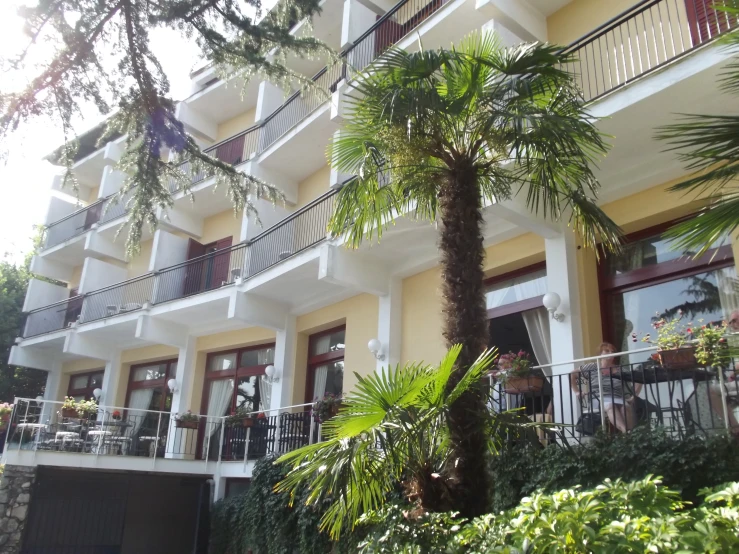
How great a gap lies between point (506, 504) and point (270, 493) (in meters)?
4.42

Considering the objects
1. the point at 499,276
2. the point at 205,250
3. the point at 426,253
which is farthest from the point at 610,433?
the point at 205,250

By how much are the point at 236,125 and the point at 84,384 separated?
9371 mm

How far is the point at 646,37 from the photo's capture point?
7.71 metres

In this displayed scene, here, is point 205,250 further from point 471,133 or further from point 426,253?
point 471,133

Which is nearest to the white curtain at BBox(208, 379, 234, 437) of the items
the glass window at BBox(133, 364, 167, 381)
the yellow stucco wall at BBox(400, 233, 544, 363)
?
the glass window at BBox(133, 364, 167, 381)

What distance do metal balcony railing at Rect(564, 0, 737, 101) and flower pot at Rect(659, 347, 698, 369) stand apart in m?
3.21

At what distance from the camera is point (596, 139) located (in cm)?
536

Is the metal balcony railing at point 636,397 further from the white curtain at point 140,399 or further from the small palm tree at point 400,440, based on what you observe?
the white curtain at point 140,399

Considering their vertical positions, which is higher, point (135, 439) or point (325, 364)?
point (325, 364)

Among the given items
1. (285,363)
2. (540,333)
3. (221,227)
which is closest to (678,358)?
(540,333)

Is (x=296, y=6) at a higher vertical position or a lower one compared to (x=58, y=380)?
higher

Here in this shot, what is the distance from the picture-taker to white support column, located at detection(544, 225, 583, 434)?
816 centimetres

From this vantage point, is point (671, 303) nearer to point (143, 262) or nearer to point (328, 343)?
point (328, 343)

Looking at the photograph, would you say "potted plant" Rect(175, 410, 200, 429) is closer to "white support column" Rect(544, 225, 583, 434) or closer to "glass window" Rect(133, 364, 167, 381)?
"glass window" Rect(133, 364, 167, 381)
